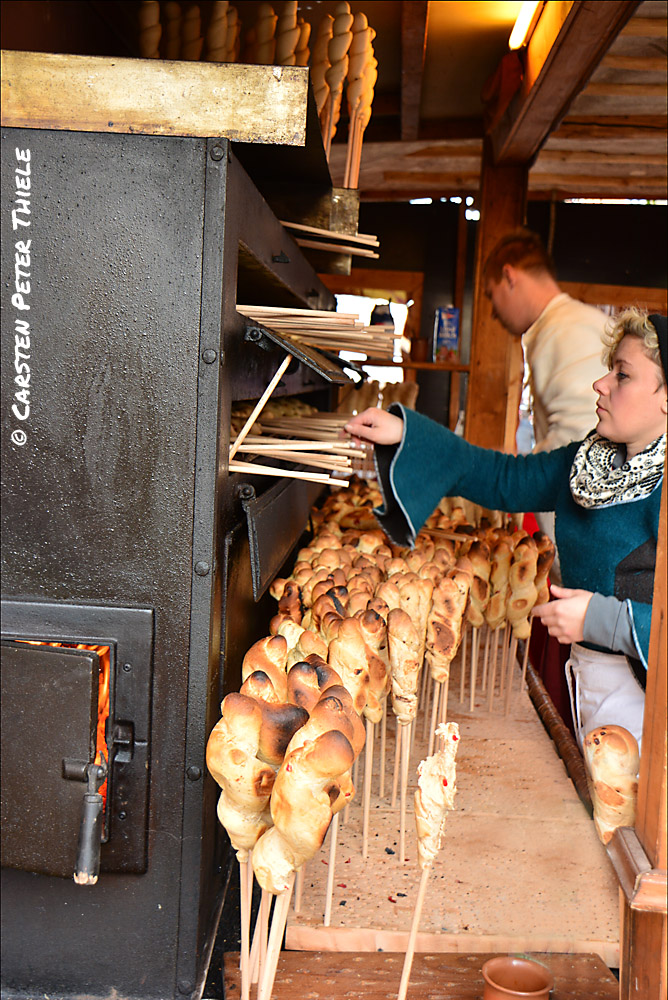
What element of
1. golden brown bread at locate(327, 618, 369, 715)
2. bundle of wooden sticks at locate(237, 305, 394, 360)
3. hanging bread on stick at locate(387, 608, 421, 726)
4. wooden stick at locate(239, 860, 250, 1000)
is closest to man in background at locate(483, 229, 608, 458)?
bundle of wooden sticks at locate(237, 305, 394, 360)

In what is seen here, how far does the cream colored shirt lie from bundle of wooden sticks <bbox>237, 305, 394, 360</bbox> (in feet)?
5.52

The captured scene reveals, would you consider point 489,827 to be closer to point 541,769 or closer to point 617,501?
point 541,769

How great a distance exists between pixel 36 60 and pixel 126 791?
55.8 inches

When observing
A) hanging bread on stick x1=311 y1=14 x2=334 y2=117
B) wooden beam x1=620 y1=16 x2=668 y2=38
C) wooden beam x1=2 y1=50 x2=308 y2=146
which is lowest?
wooden beam x1=2 y1=50 x2=308 y2=146

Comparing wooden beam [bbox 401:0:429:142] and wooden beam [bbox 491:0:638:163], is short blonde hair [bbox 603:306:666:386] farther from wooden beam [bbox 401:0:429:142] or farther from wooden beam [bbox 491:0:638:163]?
wooden beam [bbox 401:0:429:142]

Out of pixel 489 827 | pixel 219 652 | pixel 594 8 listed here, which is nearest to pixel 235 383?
pixel 219 652

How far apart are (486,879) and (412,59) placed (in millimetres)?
3653

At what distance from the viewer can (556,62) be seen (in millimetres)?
3479

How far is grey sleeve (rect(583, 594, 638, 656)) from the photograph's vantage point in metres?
2.12

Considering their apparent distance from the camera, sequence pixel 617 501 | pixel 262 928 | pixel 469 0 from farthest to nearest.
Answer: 1. pixel 469 0
2. pixel 617 501
3. pixel 262 928

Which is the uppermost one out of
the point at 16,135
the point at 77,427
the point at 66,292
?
the point at 16,135

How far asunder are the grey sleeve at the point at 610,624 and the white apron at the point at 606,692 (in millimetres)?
299

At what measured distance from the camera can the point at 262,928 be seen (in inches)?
52.6

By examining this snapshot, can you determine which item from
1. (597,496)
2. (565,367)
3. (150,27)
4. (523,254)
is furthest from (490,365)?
(597,496)
